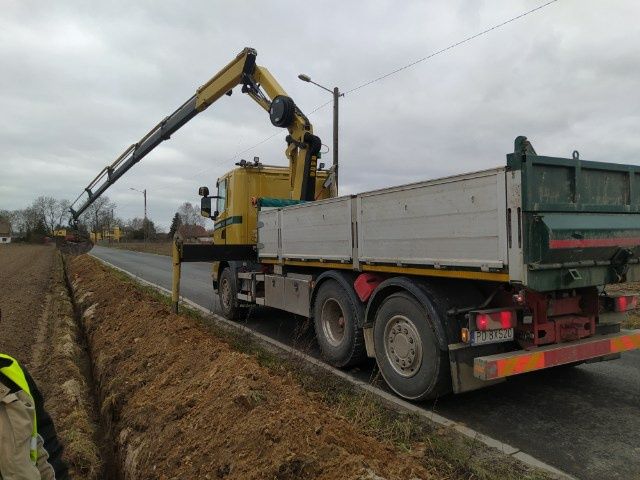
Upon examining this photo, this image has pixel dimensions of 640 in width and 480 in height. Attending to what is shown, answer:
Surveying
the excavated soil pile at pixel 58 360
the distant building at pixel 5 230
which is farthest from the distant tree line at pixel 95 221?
the excavated soil pile at pixel 58 360

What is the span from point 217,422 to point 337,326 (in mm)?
2905

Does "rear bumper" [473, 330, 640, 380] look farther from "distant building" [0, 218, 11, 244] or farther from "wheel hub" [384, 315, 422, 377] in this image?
"distant building" [0, 218, 11, 244]

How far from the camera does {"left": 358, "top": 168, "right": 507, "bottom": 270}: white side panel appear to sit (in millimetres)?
3992

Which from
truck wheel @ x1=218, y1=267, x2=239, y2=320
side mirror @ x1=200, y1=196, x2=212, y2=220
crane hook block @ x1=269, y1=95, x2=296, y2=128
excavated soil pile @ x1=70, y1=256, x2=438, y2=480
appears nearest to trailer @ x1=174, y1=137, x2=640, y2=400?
excavated soil pile @ x1=70, y1=256, x2=438, y2=480

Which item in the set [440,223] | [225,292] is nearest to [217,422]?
[440,223]

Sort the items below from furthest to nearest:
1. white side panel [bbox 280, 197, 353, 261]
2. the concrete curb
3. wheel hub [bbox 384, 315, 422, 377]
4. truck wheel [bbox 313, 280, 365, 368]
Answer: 1. white side panel [bbox 280, 197, 353, 261]
2. truck wheel [bbox 313, 280, 365, 368]
3. wheel hub [bbox 384, 315, 422, 377]
4. the concrete curb

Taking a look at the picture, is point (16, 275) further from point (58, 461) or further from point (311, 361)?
point (58, 461)

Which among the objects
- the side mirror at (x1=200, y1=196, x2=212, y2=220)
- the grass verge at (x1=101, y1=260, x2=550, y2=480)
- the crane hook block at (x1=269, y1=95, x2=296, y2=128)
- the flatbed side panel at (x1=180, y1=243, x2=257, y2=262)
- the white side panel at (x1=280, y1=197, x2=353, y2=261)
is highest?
the crane hook block at (x1=269, y1=95, x2=296, y2=128)

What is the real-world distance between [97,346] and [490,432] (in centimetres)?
608

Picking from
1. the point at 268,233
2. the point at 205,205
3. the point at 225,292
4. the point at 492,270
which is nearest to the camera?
the point at 492,270

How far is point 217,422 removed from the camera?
372cm

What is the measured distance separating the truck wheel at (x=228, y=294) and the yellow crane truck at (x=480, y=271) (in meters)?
3.27

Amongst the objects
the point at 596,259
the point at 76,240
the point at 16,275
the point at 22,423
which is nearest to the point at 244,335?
→ the point at 596,259

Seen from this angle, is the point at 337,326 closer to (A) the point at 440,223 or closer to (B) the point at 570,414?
(A) the point at 440,223
